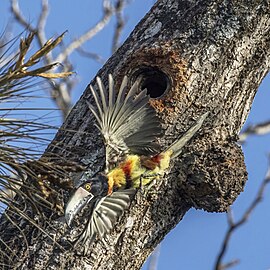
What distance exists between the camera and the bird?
1.75m

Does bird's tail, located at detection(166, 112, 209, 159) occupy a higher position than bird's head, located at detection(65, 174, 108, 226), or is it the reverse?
bird's tail, located at detection(166, 112, 209, 159)

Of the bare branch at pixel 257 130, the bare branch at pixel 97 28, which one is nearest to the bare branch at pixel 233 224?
the bare branch at pixel 257 130

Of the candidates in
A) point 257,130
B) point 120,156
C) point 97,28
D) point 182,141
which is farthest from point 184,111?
point 97,28

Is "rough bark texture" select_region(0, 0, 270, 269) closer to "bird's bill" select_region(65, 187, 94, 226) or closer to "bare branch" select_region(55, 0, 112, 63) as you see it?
"bird's bill" select_region(65, 187, 94, 226)

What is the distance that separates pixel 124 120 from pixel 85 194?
0.18 metres

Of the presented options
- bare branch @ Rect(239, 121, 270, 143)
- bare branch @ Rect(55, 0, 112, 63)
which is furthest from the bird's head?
bare branch @ Rect(55, 0, 112, 63)

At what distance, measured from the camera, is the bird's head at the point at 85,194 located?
1715mm

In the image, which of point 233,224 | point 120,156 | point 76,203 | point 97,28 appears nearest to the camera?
point 76,203

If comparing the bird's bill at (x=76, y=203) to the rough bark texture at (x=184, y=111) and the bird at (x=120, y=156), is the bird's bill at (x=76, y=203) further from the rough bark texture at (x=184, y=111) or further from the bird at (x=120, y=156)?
the rough bark texture at (x=184, y=111)

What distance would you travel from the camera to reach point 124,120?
177 cm

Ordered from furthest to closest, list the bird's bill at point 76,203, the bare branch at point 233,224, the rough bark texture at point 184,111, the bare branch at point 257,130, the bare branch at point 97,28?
the bare branch at point 97,28 → the bare branch at point 257,130 → the bare branch at point 233,224 → the rough bark texture at point 184,111 → the bird's bill at point 76,203

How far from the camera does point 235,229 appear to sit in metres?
2.46

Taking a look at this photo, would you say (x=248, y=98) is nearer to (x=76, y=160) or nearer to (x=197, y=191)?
(x=197, y=191)

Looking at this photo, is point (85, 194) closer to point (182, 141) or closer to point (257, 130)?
point (182, 141)
